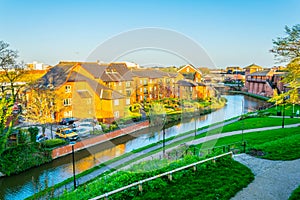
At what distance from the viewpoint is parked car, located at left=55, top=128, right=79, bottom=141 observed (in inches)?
720

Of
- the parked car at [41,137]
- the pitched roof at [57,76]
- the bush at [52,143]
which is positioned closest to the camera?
the bush at [52,143]

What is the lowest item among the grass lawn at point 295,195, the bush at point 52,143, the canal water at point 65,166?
the canal water at point 65,166

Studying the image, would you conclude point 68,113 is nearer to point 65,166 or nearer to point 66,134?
point 66,134

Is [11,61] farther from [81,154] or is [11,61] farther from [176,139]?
[176,139]

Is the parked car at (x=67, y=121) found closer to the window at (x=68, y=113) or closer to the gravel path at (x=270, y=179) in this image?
the window at (x=68, y=113)

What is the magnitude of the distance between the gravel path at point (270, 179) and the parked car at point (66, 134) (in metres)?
12.7

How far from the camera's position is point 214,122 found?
940 inches

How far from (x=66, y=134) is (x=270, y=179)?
49.8 feet

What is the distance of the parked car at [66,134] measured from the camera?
1828cm

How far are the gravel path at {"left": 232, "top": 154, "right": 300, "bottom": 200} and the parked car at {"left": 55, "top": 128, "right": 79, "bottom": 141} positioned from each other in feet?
41.8

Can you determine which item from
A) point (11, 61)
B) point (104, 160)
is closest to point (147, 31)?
point (104, 160)

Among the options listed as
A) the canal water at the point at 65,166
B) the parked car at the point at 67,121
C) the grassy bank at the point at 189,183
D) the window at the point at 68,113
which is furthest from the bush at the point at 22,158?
the grassy bank at the point at 189,183

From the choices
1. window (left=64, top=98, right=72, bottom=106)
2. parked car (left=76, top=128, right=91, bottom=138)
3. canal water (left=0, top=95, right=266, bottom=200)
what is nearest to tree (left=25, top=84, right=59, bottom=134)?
window (left=64, top=98, right=72, bottom=106)

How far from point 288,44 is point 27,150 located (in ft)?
55.1
